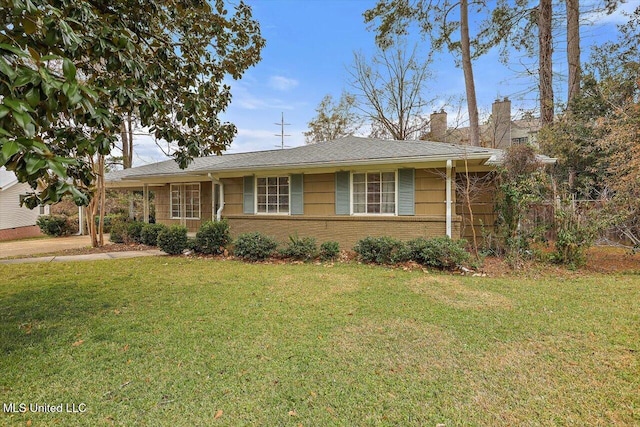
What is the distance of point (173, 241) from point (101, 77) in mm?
6648

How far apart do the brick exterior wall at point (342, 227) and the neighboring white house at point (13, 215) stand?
1390 centimetres

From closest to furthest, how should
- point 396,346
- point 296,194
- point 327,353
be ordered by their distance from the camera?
point 327,353 → point 396,346 → point 296,194

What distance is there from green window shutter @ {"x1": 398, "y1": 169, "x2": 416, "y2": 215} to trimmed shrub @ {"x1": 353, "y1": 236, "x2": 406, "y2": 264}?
1.23 metres

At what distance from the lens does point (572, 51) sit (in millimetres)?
12664

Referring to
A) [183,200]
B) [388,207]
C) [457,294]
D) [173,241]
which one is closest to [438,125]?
[388,207]

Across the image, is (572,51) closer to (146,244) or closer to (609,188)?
(609,188)

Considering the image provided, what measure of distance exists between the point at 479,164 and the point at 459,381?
7.65 m

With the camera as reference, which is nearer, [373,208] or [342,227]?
[373,208]

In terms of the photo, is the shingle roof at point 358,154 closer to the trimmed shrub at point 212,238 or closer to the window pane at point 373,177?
the window pane at point 373,177

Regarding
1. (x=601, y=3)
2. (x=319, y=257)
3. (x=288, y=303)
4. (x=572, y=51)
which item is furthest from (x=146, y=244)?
(x=601, y=3)

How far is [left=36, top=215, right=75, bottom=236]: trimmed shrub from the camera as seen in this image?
1631 centimetres

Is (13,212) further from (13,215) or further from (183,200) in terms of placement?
(183,200)

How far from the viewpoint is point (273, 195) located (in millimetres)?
10602

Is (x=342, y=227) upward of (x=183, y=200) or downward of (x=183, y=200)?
downward
